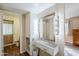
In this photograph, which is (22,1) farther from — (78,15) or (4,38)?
(78,15)

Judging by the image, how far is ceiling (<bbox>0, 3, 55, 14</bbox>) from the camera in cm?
173

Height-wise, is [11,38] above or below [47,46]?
above

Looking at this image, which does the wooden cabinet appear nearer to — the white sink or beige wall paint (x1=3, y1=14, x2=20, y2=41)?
the white sink

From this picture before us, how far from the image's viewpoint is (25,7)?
5.84 ft

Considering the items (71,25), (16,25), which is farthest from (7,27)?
(71,25)

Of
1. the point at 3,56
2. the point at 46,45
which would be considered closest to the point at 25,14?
the point at 46,45

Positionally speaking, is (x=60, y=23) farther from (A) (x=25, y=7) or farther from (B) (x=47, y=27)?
(A) (x=25, y=7)

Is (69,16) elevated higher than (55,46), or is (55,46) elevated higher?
(69,16)

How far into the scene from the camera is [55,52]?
5.67 feet

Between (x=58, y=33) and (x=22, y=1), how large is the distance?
0.78 meters

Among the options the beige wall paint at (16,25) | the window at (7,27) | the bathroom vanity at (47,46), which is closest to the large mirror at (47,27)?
the bathroom vanity at (47,46)

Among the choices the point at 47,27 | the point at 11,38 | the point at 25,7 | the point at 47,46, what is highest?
the point at 25,7

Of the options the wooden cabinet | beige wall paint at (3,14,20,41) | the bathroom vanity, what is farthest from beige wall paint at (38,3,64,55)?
beige wall paint at (3,14,20,41)

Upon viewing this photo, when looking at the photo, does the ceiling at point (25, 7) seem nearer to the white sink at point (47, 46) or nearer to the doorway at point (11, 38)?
the doorway at point (11, 38)
